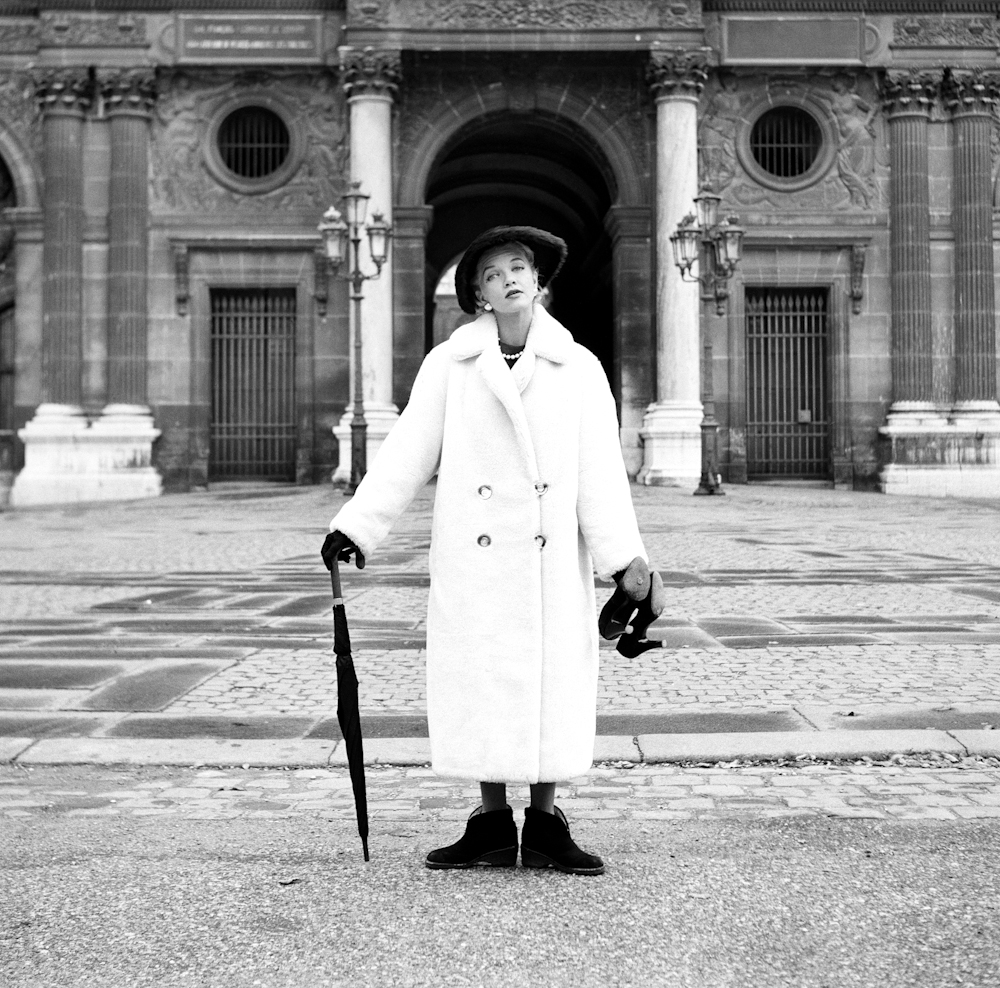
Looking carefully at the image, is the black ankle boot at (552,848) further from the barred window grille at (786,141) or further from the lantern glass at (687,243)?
the barred window grille at (786,141)

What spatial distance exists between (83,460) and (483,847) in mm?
21167

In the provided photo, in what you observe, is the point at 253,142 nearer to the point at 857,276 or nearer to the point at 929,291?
the point at 857,276

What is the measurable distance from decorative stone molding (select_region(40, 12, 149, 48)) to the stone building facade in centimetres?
5

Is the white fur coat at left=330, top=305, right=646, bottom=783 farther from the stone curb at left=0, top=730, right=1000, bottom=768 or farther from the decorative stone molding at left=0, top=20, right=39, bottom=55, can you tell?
the decorative stone molding at left=0, top=20, right=39, bottom=55

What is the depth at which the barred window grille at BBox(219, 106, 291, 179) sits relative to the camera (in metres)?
24.6

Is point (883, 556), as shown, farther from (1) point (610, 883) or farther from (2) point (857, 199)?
(2) point (857, 199)

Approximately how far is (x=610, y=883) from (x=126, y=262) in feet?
Answer: 72.2

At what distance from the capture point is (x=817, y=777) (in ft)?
15.1

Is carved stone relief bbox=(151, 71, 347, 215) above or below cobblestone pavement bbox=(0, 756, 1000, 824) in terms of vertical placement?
above

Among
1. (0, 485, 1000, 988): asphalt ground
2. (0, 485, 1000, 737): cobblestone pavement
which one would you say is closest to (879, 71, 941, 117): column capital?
(0, 485, 1000, 737): cobblestone pavement

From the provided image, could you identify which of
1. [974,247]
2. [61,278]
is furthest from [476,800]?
[974,247]

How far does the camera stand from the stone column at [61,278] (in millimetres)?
23688

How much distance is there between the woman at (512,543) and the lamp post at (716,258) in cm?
1738

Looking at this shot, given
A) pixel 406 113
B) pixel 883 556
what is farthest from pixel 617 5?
pixel 883 556
